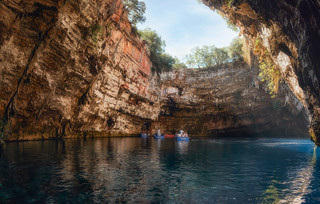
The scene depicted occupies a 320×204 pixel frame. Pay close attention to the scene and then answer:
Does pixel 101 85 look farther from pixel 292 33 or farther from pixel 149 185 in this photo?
pixel 149 185

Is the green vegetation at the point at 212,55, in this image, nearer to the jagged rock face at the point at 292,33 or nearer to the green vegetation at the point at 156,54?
the green vegetation at the point at 156,54

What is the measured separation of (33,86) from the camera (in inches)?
688

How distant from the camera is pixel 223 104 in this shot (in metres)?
42.3

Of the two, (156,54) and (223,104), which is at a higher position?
(156,54)

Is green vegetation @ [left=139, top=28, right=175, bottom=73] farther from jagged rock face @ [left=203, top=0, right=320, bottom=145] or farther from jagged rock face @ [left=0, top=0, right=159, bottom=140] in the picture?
jagged rock face @ [left=203, top=0, right=320, bottom=145]

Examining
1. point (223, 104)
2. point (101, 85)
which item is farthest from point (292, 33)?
point (223, 104)

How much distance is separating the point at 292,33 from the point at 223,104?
31770mm

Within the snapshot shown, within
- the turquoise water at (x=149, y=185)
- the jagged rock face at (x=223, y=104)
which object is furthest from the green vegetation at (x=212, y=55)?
the turquoise water at (x=149, y=185)

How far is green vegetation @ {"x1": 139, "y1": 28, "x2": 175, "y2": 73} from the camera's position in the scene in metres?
38.6

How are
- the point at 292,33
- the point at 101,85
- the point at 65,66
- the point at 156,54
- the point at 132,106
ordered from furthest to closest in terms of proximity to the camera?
the point at 156,54 < the point at 132,106 < the point at 101,85 < the point at 65,66 < the point at 292,33

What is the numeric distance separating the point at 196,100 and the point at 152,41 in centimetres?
1526

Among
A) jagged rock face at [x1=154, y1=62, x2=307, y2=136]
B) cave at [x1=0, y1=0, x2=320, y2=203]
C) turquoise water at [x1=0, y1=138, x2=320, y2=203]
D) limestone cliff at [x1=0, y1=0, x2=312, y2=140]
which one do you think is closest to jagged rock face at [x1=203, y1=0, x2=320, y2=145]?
cave at [x1=0, y1=0, x2=320, y2=203]

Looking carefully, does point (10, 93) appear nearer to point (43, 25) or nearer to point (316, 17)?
point (43, 25)

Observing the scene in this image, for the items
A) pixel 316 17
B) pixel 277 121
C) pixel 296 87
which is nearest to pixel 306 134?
pixel 277 121
